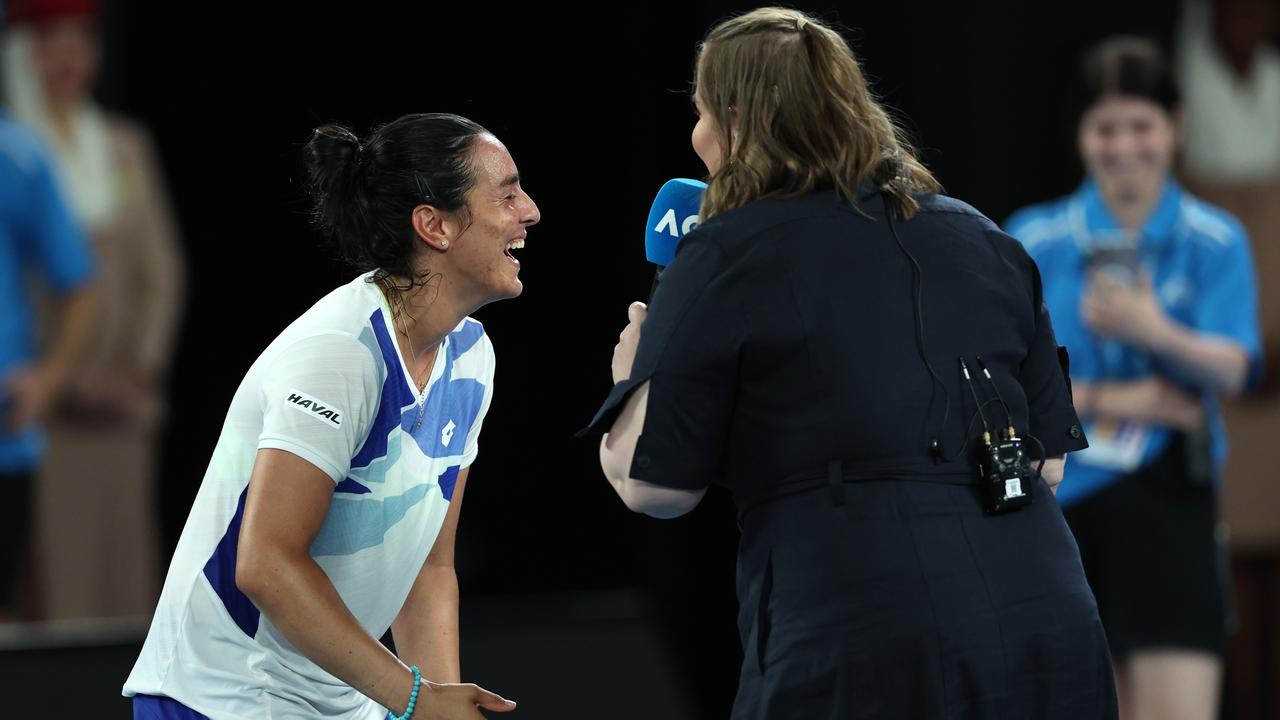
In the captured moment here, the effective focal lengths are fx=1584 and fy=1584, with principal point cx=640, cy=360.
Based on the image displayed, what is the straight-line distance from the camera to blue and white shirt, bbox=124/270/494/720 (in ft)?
6.29

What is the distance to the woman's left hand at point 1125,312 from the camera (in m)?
3.77

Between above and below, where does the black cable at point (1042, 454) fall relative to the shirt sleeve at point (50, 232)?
above

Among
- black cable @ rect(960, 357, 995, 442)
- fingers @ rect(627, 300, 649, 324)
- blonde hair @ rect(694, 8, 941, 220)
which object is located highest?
blonde hair @ rect(694, 8, 941, 220)

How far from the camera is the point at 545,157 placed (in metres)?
4.89

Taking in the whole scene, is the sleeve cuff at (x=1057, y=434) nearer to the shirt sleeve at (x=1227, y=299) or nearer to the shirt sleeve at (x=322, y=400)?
the shirt sleeve at (x=322, y=400)

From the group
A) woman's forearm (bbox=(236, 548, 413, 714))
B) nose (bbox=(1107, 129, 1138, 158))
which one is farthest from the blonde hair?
nose (bbox=(1107, 129, 1138, 158))

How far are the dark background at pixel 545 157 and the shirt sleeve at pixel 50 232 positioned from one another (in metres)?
0.30

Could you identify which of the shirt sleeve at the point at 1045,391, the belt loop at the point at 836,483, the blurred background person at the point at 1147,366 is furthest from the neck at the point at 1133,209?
the belt loop at the point at 836,483

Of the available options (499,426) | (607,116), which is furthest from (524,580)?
(607,116)

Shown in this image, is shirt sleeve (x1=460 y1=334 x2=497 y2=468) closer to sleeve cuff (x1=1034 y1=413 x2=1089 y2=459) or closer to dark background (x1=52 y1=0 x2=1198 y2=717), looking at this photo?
sleeve cuff (x1=1034 y1=413 x2=1089 y2=459)

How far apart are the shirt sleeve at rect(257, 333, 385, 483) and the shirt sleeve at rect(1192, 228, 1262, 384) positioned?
8.56ft

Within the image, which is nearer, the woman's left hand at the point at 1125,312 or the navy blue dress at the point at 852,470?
→ the navy blue dress at the point at 852,470

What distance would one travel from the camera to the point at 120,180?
4500mm

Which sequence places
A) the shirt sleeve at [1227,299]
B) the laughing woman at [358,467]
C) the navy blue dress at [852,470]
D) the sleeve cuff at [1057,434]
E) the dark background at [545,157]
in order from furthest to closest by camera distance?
the dark background at [545,157]
the shirt sleeve at [1227,299]
the sleeve cuff at [1057,434]
the laughing woman at [358,467]
the navy blue dress at [852,470]
